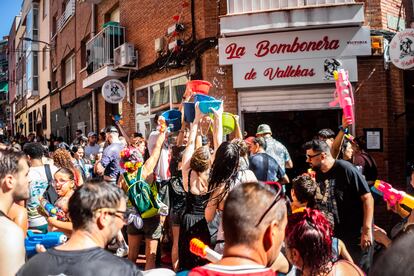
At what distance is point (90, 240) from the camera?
2043 millimetres

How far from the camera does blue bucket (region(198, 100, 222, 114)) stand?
432 cm

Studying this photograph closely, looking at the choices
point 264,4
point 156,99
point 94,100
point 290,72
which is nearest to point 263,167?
point 290,72

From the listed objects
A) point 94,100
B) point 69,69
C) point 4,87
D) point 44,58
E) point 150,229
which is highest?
point 4,87

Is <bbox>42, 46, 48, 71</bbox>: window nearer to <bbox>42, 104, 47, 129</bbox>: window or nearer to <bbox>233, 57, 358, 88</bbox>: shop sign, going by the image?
<bbox>42, 104, 47, 129</bbox>: window

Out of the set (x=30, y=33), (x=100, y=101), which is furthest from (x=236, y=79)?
(x=30, y=33)

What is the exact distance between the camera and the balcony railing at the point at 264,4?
818 cm

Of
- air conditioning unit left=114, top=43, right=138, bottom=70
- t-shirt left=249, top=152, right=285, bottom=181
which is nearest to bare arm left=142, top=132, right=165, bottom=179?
t-shirt left=249, top=152, right=285, bottom=181

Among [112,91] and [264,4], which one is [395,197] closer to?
[264,4]

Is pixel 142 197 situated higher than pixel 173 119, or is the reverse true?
pixel 173 119

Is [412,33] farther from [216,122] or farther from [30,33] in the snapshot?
[30,33]

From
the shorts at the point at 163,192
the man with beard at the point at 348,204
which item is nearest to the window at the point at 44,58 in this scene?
the shorts at the point at 163,192

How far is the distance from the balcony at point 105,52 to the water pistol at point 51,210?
877 centimetres

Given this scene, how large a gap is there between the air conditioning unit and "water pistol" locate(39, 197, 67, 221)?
8.05 m

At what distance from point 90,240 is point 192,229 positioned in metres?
2.19
